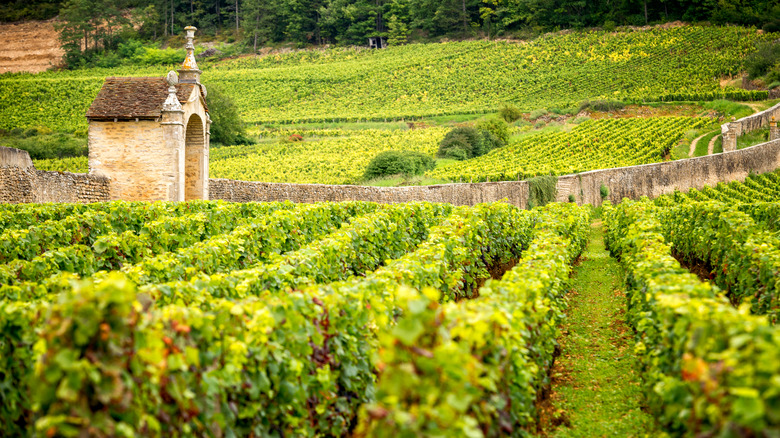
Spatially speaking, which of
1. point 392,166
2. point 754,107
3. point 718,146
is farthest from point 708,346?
point 754,107

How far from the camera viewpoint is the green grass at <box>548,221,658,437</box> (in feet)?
23.3

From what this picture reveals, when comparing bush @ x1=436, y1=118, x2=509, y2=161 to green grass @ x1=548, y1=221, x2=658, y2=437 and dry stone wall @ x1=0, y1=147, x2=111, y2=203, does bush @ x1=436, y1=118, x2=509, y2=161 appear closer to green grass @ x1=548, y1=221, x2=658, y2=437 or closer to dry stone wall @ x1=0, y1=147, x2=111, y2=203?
dry stone wall @ x1=0, y1=147, x2=111, y2=203

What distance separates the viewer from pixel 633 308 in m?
9.49

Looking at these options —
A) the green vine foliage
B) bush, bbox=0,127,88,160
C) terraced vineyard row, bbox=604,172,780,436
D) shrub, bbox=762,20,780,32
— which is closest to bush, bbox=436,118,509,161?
bush, bbox=0,127,88,160

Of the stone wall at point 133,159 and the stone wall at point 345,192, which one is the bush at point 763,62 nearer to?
the stone wall at point 345,192

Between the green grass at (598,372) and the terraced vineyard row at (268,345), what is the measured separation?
0.68m

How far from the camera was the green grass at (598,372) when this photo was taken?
7.11 m

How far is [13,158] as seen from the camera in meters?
17.1

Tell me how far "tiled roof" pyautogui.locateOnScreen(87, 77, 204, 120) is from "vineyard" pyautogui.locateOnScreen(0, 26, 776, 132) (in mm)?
39897

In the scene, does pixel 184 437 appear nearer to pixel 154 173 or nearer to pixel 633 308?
pixel 633 308

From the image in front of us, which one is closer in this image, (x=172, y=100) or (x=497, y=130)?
(x=172, y=100)

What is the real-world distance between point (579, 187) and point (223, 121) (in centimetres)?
3521

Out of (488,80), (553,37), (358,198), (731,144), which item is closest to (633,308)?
(358,198)

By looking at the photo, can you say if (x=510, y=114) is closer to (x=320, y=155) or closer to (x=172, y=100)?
(x=320, y=155)
